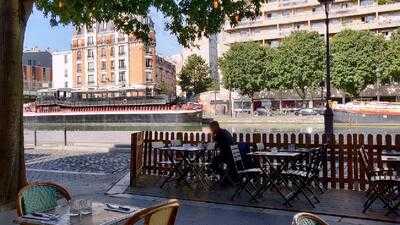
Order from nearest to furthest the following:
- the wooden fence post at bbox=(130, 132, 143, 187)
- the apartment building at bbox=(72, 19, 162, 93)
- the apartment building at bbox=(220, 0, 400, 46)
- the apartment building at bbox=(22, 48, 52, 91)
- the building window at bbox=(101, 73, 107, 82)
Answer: the wooden fence post at bbox=(130, 132, 143, 187) < the apartment building at bbox=(220, 0, 400, 46) < the apartment building at bbox=(72, 19, 162, 93) < the building window at bbox=(101, 73, 107, 82) < the apartment building at bbox=(22, 48, 52, 91)

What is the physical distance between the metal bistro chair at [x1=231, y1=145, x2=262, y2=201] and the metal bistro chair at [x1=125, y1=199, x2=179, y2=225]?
566cm

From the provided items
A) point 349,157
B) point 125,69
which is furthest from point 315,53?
point 349,157

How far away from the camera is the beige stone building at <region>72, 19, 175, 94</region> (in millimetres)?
90062

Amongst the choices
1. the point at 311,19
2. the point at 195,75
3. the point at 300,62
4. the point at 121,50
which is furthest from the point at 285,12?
the point at 121,50

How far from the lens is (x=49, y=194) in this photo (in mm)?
4645

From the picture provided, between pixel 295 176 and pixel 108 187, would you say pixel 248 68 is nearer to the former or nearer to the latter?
pixel 108 187

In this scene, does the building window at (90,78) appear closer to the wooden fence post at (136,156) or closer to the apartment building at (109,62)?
the apartment building at (109,62)

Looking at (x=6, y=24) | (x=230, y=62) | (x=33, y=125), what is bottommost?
(x=33, y=125)

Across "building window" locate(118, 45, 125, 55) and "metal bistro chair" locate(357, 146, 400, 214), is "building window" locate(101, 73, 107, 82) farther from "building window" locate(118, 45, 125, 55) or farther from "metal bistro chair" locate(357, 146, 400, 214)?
"metal bistro chair" locate(357, 146, 400, 214)

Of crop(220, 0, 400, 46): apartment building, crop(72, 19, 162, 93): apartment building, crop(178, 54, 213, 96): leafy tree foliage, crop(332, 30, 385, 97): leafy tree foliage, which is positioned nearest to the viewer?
crop(332, 30, 385, 97): leafy tree foliage

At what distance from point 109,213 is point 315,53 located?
59.0m

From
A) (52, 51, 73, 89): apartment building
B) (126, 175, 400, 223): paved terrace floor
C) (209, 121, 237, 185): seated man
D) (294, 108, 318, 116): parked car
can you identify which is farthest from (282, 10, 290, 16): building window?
(209, 121, 237, 185): seated man

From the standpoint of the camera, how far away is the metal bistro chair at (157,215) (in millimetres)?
3385

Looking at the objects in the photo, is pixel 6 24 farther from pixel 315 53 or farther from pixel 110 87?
pixel 110 87
